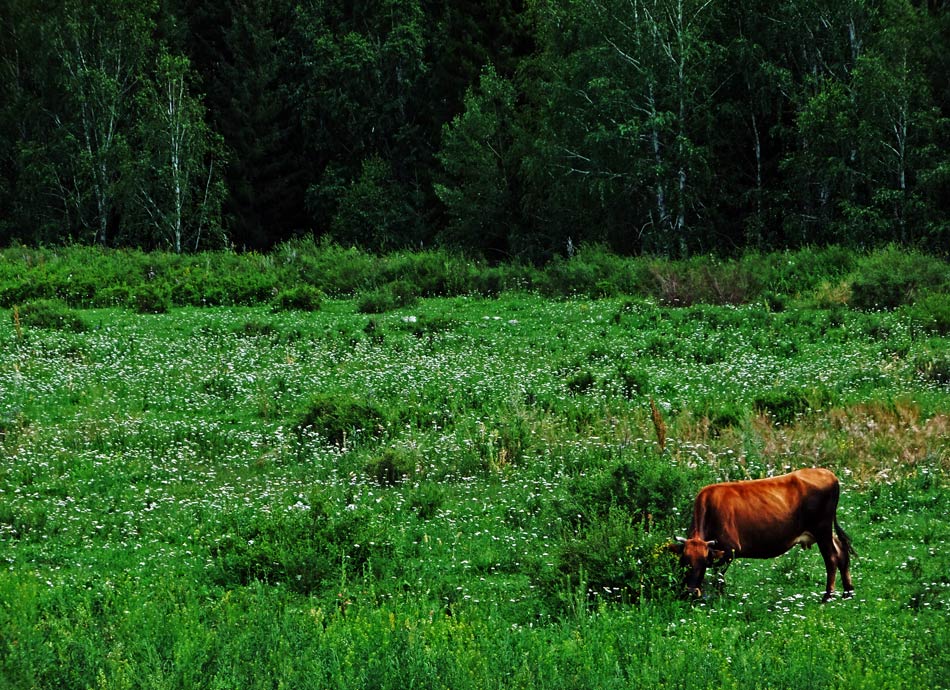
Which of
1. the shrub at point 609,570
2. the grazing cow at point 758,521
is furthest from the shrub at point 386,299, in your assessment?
the grazing cow at point 758,521

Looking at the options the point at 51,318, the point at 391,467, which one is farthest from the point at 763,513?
the point at 51,318

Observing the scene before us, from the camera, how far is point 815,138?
40.7 meters

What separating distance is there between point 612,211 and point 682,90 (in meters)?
6.22

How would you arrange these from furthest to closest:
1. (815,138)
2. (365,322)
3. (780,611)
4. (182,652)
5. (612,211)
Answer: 1. (612,211)
2. (815,138)
3. (365,322)
4. (780,611)
5. (182,652)

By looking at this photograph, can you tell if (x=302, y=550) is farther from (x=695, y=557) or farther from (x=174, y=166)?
(x=174, y=166)

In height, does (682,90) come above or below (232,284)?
above

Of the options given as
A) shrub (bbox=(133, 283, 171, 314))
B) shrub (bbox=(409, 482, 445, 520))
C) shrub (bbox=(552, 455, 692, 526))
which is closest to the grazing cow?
shrub (bbox=(552, 455, 692, 526))

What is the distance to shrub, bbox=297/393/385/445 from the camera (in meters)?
17.0

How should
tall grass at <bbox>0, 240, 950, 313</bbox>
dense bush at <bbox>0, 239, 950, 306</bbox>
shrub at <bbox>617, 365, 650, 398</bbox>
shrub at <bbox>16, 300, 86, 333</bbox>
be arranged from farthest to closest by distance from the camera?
1. tall grass at <bbox>0, 240, 950, 313</bbox>
2. dense bush at <bbox>0, 239, 950, 306</bbox>
3. shrub at <bbox>16, 300, 86, 333</bbox>
4. shrub at <bbox>617, 365, 650, 398</bbox>

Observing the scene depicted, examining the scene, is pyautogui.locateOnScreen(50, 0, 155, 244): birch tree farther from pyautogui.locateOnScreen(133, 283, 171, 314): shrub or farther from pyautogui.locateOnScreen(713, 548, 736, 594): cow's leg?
pyautogui.locateOnScreen(713, 548, 736, 594): cow's leg

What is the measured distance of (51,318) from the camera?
27719 mm

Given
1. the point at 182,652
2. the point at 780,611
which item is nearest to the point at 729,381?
the point at 780,611

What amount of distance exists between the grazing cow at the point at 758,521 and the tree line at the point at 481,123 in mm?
31887

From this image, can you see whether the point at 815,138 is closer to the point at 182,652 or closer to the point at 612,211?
the point at 612,211
